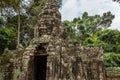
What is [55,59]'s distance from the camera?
41.9 feet

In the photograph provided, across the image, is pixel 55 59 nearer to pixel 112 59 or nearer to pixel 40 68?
pixel 40 68

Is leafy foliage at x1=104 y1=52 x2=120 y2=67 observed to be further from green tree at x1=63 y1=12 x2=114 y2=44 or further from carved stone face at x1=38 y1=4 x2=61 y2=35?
carved stone face at x1=38 y1=4 x2=61 y2=35

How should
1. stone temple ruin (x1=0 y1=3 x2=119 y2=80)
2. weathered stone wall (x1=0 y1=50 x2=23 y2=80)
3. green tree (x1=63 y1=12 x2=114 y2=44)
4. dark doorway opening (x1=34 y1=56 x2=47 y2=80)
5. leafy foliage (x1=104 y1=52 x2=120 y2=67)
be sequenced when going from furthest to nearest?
green tree (x1=63 y1=12 x2=114 y2=44)
leafy foliage (x1=104 y1=52 x2=120 y2=67)
dark doorway opening (x1=34 y1=56 x2=47 y2=80)
weathered stone wall (x1=0 y1=50 x2=23 y2=80)
stone temple ruin (x1=0 y1=3 x2=119 y2=80)

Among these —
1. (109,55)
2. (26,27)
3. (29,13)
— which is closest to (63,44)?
(109,55)

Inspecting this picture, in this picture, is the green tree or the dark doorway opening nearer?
the dark doorway opening

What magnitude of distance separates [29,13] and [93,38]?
255 inches

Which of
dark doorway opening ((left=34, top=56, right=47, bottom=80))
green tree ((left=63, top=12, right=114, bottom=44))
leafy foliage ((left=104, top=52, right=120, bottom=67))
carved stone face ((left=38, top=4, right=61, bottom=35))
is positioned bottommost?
dark doorway opening ((left=34, top=56, right=47, bottom=80))

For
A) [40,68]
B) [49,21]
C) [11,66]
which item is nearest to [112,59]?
[40,68]

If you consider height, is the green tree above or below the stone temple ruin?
above

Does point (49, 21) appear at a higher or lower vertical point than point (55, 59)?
higher

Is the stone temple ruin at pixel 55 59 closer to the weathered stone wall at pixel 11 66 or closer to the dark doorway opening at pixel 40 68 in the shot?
the weathered stone wall at pixel 11 66

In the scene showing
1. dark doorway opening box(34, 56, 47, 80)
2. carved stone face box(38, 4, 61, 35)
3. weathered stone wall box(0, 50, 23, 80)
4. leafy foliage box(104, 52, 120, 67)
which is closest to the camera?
weathered stone wall box(0, 50, 23, 80)

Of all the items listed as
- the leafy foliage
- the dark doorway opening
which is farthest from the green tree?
the dark doorway opening

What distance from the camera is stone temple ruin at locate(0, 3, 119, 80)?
1273cm
